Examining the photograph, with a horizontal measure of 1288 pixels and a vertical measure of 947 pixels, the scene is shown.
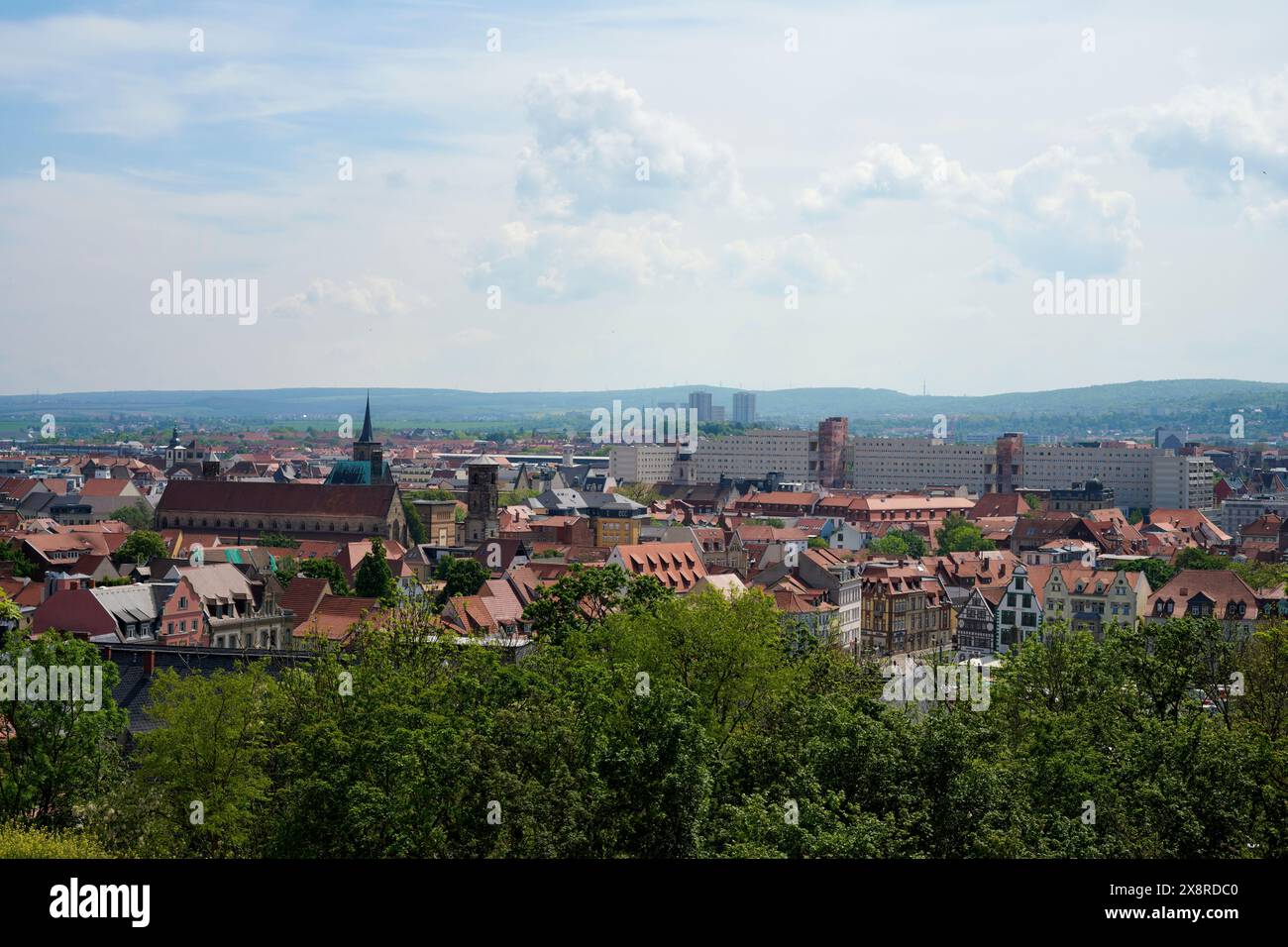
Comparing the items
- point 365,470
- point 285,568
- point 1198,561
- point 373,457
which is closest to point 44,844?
point 285,568

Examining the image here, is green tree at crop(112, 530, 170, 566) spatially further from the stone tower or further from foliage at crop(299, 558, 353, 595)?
the stone tower

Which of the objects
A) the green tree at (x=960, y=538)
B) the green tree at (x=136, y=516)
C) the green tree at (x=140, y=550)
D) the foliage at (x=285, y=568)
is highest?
the green tree at (x=140, y=550)

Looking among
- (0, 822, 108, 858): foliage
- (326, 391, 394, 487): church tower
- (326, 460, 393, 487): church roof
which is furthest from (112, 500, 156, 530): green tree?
(0, 822, 108, 858): foliage

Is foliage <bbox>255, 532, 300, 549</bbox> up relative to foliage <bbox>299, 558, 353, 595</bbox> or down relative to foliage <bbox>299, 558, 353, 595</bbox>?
down

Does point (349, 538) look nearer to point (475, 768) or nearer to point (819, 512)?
point (819, 512)

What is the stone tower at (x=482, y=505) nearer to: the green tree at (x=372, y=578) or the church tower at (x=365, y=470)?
the church tower at (x=365, y=470)

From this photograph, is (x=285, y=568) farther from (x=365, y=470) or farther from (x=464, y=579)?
(x=365, y=470)

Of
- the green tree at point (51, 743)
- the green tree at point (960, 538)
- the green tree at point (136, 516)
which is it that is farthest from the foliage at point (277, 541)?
the green tree at point (51, 743)

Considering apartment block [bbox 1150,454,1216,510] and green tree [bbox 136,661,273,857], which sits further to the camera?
apartment block [bbox 1150,454,1216,510]
